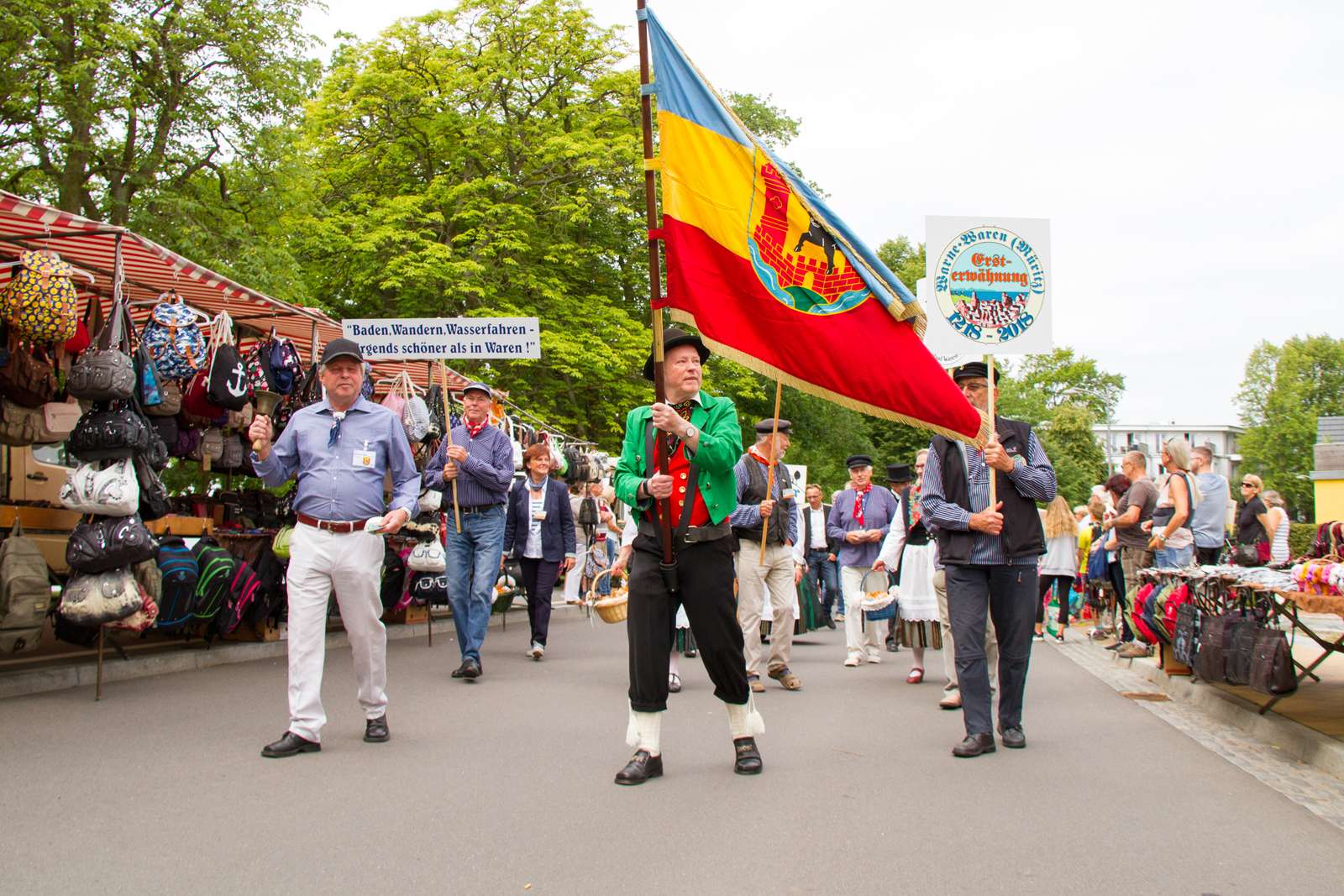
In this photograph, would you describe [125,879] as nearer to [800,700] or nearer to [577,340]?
[800,700]

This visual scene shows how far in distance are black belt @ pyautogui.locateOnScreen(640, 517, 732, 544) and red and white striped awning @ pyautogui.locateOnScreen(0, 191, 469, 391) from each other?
4315 millimetres

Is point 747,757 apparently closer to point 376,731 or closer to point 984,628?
point 984,628

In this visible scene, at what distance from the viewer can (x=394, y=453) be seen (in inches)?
251

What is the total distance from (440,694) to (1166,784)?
4.96 meters

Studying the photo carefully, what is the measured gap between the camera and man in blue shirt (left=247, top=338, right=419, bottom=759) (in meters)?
5.82

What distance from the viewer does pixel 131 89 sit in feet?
64.2

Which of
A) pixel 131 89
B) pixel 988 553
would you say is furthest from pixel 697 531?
pixel 131 89

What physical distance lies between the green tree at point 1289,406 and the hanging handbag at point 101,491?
242 ft

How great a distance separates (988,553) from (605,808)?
2.73m

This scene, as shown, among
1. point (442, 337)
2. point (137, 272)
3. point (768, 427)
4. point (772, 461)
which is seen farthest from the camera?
point (768, 427)

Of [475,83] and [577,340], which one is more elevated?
[475,83]

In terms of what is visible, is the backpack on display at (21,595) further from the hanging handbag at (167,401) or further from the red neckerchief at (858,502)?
the red neckerchief at (858,502)

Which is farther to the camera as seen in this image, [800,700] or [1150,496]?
[1150,496]

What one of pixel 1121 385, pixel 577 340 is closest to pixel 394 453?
pixel 577 340
